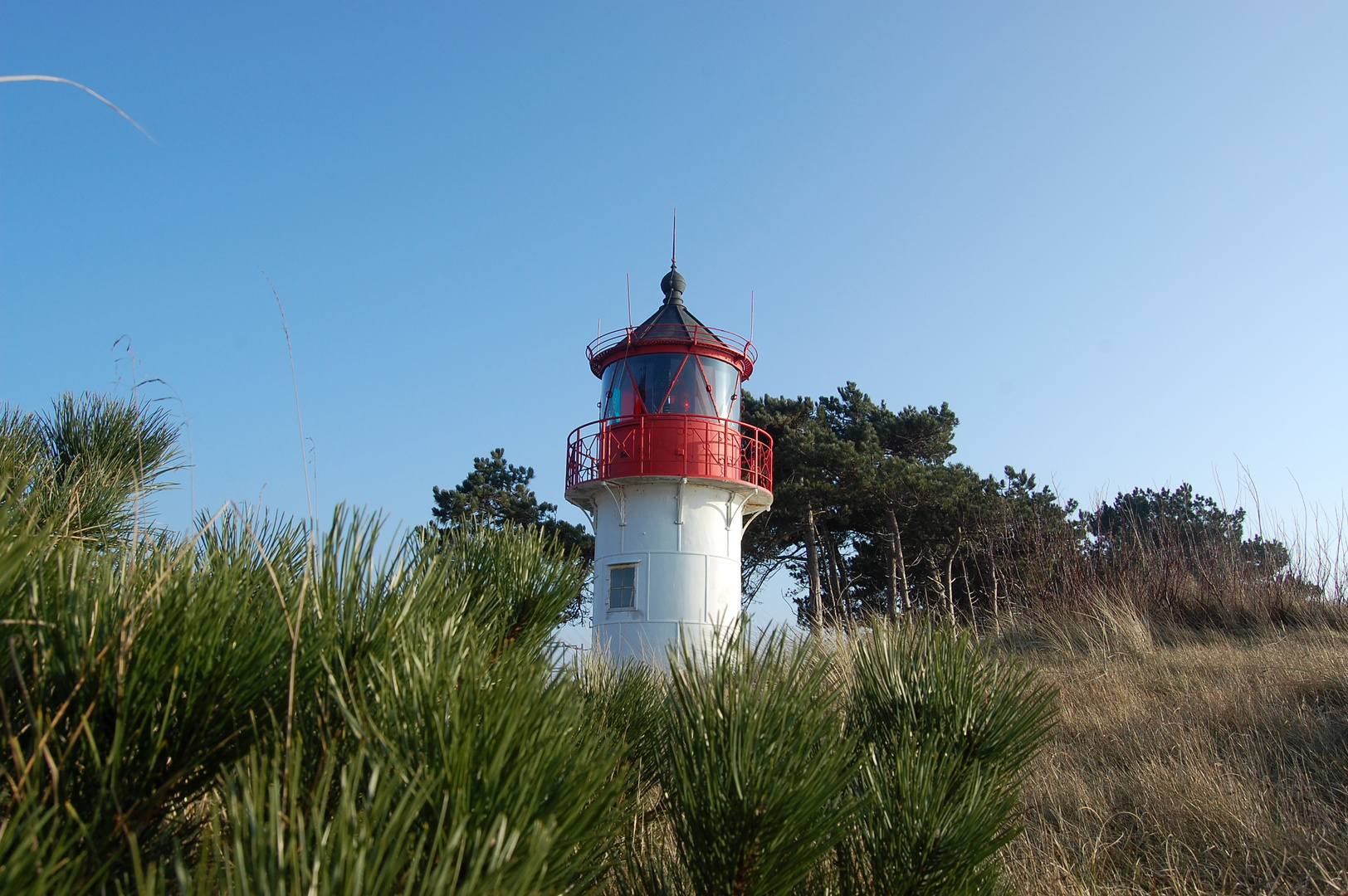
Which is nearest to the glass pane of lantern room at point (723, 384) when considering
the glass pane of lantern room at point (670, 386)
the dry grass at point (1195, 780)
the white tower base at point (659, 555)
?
the glass pane of lantern room at point (670, 386)

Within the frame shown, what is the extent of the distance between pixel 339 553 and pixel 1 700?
475mm

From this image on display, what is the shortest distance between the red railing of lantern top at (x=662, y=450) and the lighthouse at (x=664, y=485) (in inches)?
0.6

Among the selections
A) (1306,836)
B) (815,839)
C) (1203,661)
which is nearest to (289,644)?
(815,839)

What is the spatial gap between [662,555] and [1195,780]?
8489 mm

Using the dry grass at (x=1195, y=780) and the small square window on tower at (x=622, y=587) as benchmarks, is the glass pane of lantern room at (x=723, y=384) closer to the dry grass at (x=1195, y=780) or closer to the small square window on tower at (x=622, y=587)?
the small square window on tower at (x=622, y=587)

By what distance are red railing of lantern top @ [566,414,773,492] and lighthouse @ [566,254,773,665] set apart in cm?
1

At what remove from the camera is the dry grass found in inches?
138

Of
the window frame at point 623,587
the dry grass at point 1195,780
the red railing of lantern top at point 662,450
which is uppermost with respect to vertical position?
the red railing of lantern top at point 662,450

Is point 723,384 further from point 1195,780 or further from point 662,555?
point 1195,780

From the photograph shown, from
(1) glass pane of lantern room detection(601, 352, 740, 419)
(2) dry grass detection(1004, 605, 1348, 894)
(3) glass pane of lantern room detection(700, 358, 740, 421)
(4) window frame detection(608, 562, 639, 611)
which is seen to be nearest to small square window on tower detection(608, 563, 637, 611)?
(4) window frame detection(608, 562, 639, 611)

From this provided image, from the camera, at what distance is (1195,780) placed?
427 centimetres

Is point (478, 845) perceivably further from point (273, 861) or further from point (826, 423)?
point (826, 423)

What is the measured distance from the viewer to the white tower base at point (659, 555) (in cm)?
1220

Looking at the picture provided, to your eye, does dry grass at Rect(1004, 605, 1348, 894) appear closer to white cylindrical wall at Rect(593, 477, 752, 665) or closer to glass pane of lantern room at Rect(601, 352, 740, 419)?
white cylindrical wall at Rect(593, 477, 752, 665)
